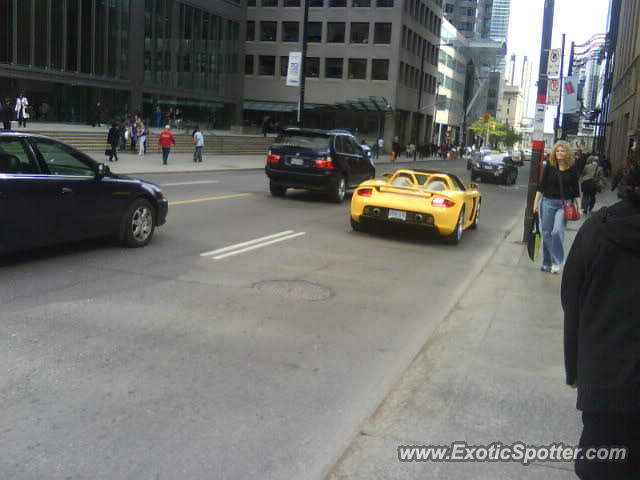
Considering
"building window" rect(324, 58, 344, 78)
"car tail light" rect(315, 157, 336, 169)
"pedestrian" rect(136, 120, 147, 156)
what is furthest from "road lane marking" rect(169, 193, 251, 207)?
"building window" rect(324, 58, 344, 78)

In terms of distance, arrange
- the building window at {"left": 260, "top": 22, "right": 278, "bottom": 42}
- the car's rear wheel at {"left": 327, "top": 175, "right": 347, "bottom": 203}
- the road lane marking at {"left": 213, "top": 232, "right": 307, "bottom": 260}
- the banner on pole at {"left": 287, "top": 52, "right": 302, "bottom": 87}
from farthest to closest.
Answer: the building window at {"left": 260, "top": 22, "right": 278, "bottom": 42}
the banner on pole at {"left": 287, "top": 52, "right": 302, "bottom": 87}
the car's rear wheel at {"left": 327, "top": 175, "right": 347, "bottom": 203}
the road lane marking at {"left": 213, "top": 232, "right": 307, "bottom": 260}

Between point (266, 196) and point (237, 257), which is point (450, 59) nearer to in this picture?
point (266, 196)

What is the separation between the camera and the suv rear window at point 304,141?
56.5ft

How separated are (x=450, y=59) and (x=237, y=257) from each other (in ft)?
327

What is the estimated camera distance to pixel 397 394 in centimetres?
480

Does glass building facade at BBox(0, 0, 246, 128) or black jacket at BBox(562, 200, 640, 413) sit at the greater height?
glass building facade at BBox(0, 0, 246, 128)

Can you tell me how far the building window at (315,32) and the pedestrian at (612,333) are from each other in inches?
2861

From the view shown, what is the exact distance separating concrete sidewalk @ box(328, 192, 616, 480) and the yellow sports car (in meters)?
4.51

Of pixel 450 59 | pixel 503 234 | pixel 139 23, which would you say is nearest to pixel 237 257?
pixel 503 234

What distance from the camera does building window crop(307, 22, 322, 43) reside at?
72125mm

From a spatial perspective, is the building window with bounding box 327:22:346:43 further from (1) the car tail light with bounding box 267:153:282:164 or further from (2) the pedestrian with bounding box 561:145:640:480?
(2) the pedestrian with bounding box 561:145:640:480

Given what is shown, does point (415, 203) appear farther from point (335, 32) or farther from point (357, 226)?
point (335, 32)

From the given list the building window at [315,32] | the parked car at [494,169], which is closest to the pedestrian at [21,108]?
the parked car at [494,169]

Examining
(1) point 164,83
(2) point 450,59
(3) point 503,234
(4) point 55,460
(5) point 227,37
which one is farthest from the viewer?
(2) point 450,59
